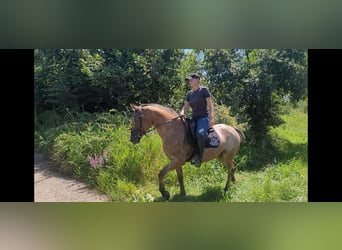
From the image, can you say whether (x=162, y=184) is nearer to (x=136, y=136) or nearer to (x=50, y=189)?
(x=136, y=136)

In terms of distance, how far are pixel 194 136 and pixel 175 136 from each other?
0.13 metres

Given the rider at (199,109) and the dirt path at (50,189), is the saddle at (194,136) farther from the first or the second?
the dirt path at (50,189)

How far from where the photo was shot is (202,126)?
2.94 metres

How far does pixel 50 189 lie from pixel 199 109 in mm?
1112

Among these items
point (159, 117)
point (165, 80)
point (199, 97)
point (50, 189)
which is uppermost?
point (165, 80)

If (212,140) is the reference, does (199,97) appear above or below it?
above

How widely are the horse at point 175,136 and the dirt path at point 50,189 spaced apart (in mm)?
442

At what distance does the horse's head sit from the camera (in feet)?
9.59

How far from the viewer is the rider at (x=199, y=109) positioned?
291 cm

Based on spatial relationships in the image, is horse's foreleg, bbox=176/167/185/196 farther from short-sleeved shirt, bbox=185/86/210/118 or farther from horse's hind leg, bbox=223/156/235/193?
short-sleeved shirt, bbox=185/86/210/118

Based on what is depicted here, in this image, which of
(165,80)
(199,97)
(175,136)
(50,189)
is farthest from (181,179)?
(50,189)

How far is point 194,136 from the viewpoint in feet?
9.68

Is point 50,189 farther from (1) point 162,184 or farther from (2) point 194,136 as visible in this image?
(2) point 194,136
